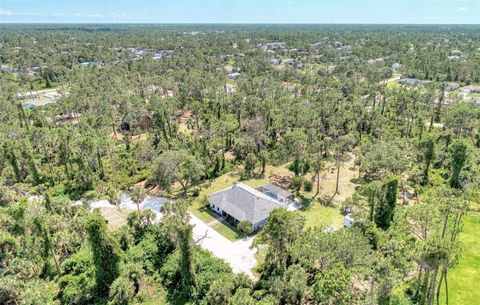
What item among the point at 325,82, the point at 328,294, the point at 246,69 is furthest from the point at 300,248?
the point at 246,69

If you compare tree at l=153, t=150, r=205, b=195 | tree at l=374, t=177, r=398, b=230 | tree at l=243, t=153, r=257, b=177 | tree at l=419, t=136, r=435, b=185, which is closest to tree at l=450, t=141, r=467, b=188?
tree at l=419, t=136, r=435, b=185

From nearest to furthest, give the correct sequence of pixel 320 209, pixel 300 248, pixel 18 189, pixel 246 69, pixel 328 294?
pixel 328 294, pixel 300 248, pixel 320 209, pixel 18 189, pixel 246 69

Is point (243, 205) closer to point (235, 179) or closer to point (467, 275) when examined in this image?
point (235, 179)

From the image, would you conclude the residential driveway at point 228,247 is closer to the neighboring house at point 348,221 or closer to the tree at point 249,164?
the neighboring house at point 348,221

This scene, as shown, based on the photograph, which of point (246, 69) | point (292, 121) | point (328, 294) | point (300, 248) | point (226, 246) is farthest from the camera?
point (246, 69)

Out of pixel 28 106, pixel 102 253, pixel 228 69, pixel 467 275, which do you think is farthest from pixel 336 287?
pixel 228 69

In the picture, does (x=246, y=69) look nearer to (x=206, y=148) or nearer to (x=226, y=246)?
(x=206, y=148)
